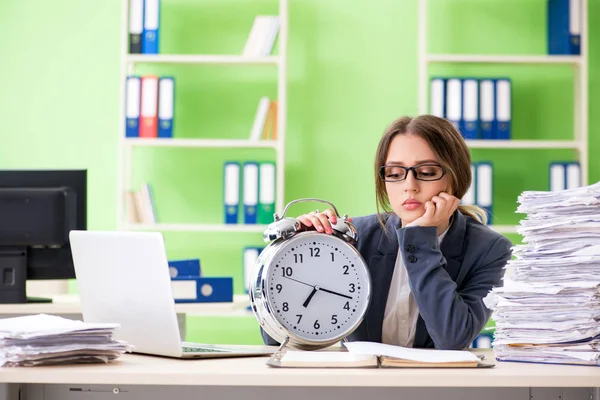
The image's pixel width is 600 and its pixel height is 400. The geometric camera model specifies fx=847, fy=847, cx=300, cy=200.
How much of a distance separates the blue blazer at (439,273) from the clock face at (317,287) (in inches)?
6.8

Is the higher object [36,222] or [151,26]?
[151,26]

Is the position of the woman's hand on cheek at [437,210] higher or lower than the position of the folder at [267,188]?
lower

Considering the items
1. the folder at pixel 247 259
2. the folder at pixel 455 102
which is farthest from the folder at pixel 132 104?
the folder at pixel 455 102

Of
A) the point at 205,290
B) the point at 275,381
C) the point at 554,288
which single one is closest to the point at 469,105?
the point at 205,290

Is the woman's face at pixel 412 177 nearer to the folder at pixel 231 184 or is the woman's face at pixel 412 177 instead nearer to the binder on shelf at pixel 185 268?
the binder on shelf at pixel 185 268

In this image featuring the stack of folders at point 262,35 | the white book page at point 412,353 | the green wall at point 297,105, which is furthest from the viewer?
the green wall at point 297,105

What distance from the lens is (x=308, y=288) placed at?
1.67 metres

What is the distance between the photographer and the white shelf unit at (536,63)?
4.12 metres

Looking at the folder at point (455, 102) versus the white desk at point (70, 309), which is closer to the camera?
the white desk at point (70, 309)

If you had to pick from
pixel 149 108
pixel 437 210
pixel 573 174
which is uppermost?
pixel 149 108

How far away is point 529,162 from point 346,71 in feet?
3.52

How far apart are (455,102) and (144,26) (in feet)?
5.18

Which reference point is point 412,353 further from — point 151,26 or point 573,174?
point 151,26

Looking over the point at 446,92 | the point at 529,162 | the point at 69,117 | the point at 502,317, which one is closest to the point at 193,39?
the point at 69,117
